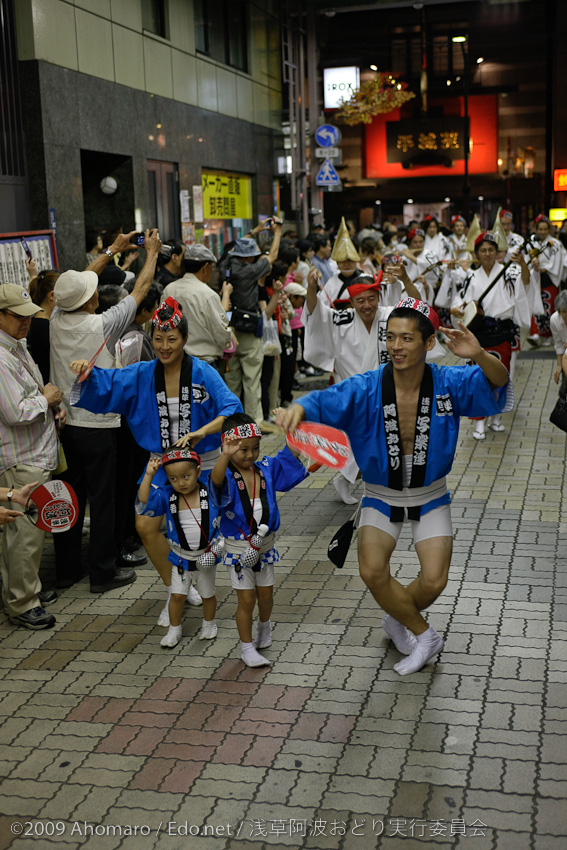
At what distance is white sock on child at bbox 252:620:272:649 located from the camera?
192 inches

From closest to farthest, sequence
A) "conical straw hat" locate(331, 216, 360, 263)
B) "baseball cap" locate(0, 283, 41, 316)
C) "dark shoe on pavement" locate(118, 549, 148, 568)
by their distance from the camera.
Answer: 1. "baseball cap" locate(0, 283, 41, 316)
2. "dark shoe on pavement" locate(118, 549, 148, 568)
3. "conical straw hat" locate(331, 216, 360, 263)

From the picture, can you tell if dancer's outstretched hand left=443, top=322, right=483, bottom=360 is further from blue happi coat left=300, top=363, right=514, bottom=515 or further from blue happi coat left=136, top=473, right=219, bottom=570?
blue happi coat left=136, top=473, right=219, bottom=570

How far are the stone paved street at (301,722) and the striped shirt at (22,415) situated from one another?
1.02 metres

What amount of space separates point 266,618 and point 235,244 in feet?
18.6

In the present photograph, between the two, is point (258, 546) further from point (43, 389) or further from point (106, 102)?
point (106, 102)

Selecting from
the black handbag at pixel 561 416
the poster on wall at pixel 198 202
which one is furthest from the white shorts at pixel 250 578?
the poster on wall at pixel 198 202

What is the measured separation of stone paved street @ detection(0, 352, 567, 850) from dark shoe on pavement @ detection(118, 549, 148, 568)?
263mm

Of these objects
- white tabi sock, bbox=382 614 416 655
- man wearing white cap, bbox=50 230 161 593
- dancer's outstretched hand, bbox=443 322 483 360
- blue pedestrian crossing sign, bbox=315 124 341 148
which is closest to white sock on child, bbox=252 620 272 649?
white tabi sock, bbox=382 614 416 655

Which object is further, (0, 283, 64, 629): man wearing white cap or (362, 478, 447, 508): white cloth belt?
(0, 283, 64, 629): man wearing white cap

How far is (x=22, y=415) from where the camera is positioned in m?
5.12

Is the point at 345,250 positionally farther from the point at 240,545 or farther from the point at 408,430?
the point at 240,545

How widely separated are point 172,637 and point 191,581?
1.13ft

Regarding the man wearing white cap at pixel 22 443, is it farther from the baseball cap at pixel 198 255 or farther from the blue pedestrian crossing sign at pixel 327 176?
the blue pedestrian crossing sign at pixel 327 176

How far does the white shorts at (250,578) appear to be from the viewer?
15.2ft
